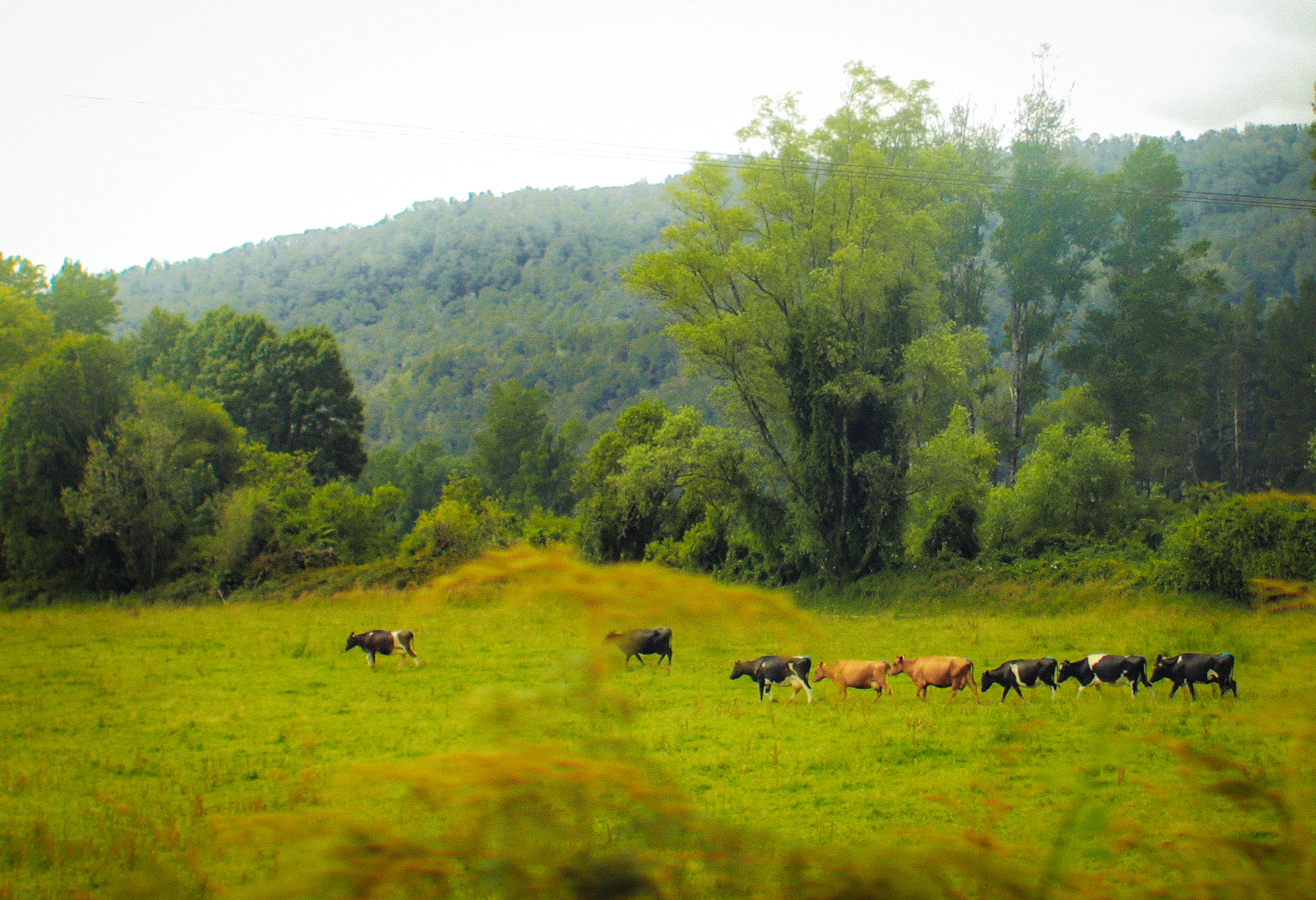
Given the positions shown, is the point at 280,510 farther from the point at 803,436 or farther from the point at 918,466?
the point at 918,466

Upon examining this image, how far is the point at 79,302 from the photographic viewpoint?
2168 inches

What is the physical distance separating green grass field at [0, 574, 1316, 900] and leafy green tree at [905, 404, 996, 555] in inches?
198

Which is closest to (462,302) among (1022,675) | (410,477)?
(410,477)

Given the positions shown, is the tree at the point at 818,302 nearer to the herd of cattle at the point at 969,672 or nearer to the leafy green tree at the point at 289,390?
the herd of cattle at the point at 969,672

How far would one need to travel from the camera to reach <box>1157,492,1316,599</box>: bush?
1526cm

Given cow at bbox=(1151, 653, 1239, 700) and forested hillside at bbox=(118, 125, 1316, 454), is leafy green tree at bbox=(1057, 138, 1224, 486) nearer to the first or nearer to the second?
forested hillside at bbox=(118, 125, 1316, 454)

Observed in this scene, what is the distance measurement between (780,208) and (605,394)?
2497 inches

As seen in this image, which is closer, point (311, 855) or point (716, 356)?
point (311, 855)

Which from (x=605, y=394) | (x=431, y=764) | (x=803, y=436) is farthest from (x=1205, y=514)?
(x=605, y=394)

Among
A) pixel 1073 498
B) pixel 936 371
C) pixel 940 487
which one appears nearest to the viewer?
pixel 936 371

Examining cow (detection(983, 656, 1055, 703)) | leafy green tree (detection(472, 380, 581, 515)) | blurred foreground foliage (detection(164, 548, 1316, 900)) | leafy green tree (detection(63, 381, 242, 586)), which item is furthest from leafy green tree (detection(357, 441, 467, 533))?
blurred foreground foliage (detection(164, 548, 1316, 900))

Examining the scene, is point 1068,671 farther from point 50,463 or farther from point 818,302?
point 50,463

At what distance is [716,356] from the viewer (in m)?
26.0

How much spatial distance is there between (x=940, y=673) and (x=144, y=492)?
89.5 feet
